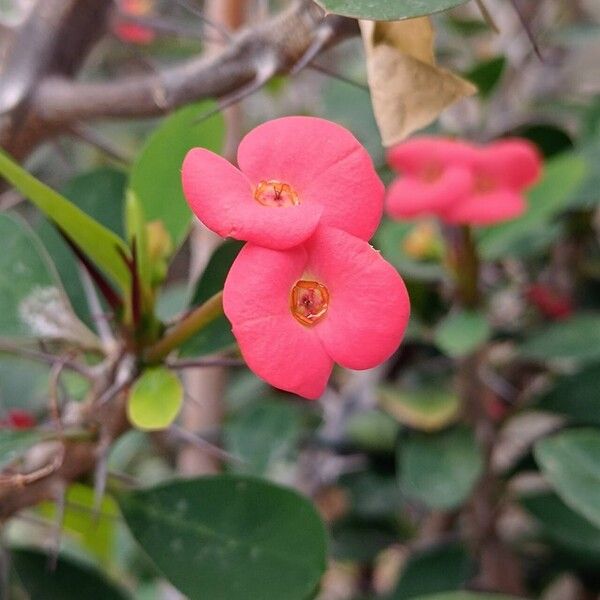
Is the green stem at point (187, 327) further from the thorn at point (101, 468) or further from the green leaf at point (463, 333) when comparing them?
the green leaf at point (463, 333)

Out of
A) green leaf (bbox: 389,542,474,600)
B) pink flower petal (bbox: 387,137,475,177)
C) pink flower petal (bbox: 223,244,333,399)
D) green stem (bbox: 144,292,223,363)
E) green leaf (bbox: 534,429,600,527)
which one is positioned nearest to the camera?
pink flower petal (bbox: 223,244,333,399)

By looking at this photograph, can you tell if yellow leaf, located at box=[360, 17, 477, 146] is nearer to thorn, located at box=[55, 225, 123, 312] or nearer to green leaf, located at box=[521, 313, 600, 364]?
thorn, located at box=[55, 225, 123, 312]

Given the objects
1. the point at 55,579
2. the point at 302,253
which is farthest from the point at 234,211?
the point at 55,579

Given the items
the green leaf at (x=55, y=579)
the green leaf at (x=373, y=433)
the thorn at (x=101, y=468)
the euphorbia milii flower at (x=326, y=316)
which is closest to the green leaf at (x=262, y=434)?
the green leaf at (x=373, y=433)

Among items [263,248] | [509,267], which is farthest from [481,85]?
[263,248]

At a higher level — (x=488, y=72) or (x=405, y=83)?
(x=405, y=83)

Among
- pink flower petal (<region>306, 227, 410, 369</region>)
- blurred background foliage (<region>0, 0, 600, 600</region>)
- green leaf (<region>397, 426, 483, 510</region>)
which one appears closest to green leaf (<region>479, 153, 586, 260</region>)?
blurred background foliage (<region>0, 0, 600, 600</region>)

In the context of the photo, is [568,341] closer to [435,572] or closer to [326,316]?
[435,572]
